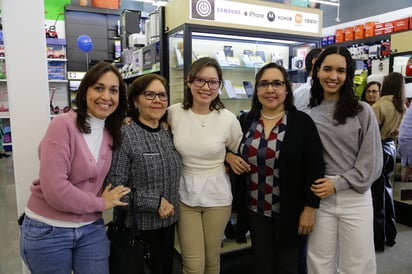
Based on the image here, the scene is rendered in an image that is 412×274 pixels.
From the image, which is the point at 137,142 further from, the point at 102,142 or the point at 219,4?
the point at 219,4

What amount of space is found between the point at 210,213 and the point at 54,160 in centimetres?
92

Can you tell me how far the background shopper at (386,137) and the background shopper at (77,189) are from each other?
2.67 metres

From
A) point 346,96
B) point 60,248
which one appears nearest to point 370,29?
point 346,96

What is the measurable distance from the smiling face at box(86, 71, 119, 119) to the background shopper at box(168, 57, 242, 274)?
46 cm

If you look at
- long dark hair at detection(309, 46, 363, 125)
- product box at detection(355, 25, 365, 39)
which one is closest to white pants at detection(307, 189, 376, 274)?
long dark hair at detection(309, 46, 363, 125)

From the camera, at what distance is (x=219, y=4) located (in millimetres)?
3000

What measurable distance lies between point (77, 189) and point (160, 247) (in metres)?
0.64

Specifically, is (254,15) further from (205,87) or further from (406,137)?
(406,137)

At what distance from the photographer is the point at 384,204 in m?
3.31

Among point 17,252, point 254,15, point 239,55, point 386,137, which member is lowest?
point 17,252

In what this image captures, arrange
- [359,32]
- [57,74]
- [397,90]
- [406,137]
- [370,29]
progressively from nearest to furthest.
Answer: [406,137], [397,90], [370,29], [359,32], [57,74]

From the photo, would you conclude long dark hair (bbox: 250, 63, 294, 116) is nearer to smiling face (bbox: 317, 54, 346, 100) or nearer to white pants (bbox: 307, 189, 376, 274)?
smiling face (bbox: 317, 54, 346, 100)

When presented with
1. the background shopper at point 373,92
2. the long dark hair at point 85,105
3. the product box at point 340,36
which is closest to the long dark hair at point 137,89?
the long dark hair at point 85,105

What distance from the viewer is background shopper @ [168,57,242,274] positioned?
73.4 inches
